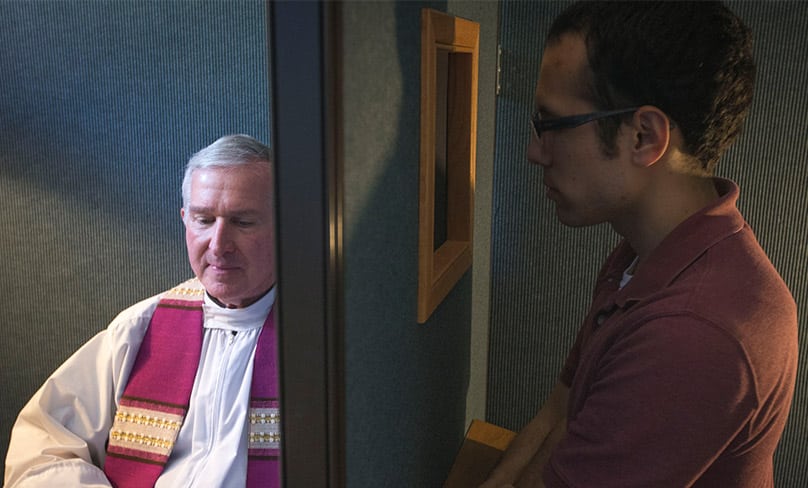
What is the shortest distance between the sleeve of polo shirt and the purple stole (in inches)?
34.0

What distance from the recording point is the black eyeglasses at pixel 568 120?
102 cm

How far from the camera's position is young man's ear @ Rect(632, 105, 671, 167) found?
1.00m

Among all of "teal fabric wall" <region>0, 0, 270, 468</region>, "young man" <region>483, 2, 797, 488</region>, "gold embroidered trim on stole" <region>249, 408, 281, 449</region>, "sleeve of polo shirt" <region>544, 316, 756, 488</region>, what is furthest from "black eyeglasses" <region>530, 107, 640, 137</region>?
"teal fabric wall" <region>0, 0, 270, 468</region>

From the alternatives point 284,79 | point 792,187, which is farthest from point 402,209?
point 792,187

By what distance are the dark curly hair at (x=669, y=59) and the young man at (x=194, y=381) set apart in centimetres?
86

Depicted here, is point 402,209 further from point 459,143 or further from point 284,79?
point 459,143

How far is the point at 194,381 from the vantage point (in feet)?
5.67

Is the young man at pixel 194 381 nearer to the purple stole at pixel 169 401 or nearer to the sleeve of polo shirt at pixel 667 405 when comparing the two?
the purple stole at pixel 169 401

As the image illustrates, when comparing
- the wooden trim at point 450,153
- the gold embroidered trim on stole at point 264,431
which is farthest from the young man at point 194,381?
the wooden trim at point 450,153

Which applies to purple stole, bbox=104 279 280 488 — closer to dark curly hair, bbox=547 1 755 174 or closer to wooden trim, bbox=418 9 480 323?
wooden trim, bbox=418 9 480 323

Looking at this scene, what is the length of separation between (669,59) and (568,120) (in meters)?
0.15

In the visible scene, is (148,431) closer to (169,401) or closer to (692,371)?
(169,401)

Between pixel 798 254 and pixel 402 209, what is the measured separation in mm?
1098

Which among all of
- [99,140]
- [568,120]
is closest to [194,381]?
[99,140]
